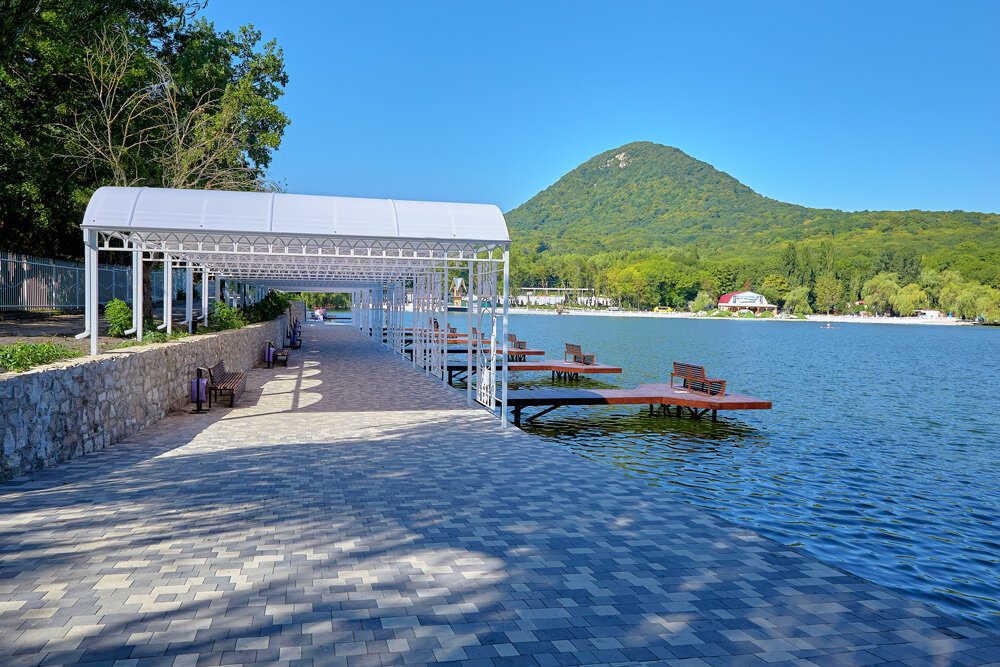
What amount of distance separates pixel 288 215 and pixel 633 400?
28.1 ft

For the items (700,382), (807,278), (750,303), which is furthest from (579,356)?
(807,278)

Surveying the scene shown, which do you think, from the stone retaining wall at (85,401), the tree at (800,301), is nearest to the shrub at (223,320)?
the stone retaining wall at (85,401)

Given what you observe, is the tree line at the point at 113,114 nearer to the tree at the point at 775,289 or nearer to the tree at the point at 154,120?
the tree at the point at 154,120

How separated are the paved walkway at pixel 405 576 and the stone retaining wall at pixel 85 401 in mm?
315

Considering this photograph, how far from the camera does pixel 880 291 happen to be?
131 m

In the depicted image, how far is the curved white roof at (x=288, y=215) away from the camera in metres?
10.6

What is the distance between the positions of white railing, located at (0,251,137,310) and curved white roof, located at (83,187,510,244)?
340 inches

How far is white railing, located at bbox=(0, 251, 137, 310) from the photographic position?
56.3 feet

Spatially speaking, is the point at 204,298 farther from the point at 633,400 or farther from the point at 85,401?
the point at 633,400

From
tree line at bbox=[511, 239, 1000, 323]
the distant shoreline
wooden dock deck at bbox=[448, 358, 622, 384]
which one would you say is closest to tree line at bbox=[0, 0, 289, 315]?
wooden dock deck at bbox=[448, 358, 622, 384]

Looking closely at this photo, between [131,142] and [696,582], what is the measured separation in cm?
2023

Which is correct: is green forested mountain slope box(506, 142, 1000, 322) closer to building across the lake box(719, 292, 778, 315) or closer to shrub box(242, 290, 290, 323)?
building across the lake box(719, 292, 778, 315)

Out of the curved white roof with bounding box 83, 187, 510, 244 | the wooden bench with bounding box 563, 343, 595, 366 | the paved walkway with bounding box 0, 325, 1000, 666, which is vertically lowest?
the paved walkway with bounding box 0, 325, 1000, 666

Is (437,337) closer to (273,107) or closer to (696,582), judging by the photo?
(273,107)
